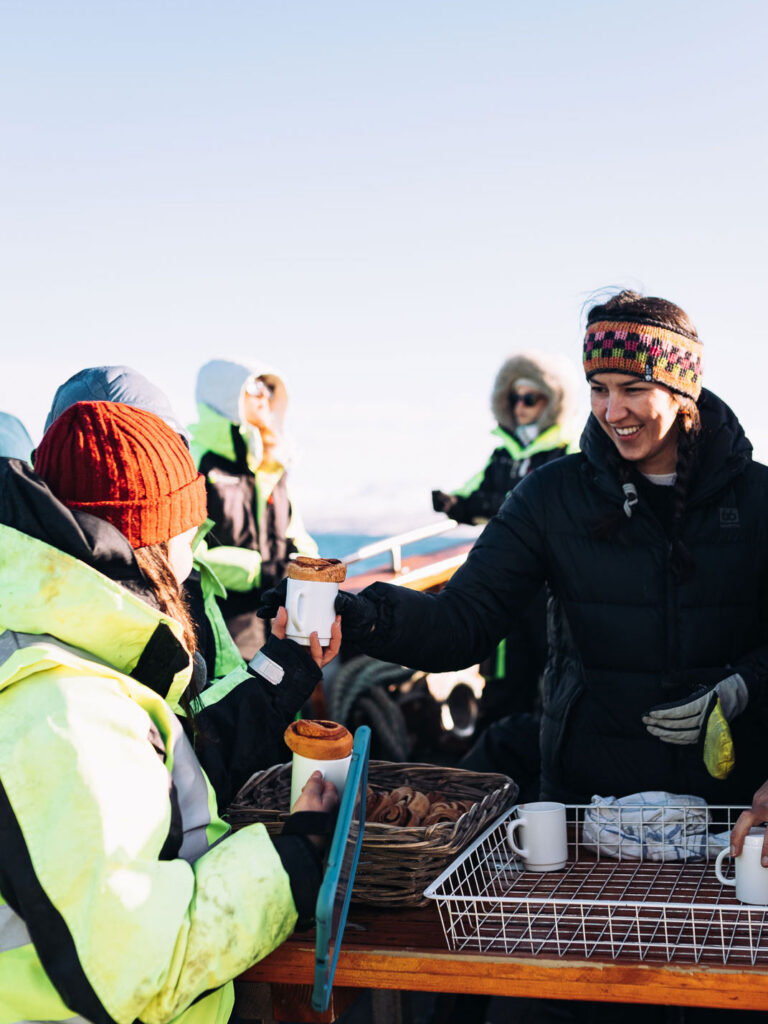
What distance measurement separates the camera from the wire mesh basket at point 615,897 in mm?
1612

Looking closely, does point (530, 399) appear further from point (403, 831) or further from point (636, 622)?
point (403, 831)

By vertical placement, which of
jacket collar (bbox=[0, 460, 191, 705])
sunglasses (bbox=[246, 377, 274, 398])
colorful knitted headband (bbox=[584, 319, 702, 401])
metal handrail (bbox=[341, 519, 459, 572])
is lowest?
metal handrail (bbox=[341, 519, 459, 572])

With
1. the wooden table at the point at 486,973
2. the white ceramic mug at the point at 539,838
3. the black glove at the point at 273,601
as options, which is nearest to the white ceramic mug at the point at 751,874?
the wooden table at the point at 486,973

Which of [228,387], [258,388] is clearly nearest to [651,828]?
[228,387]

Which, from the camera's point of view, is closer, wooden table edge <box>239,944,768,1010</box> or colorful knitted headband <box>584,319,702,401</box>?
wooden table edge <box>239,944,768,1010</box>

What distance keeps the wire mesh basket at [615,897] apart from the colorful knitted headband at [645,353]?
88 cm

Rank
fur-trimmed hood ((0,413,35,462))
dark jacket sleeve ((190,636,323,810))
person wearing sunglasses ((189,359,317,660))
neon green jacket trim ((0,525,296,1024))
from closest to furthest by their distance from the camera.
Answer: neon green jacket trim ((0,525,296,1024)) < dark jacket sleeve ((190,636,323,810)) < fur-trimmed hood ((0,413,35,462)) < person wearing sunglasses ((189,359,317,660))

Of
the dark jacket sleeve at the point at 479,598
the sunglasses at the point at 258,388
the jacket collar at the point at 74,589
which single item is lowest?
the dark jacket sleeve at the point at 479,598

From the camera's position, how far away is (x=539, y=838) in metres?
1.93

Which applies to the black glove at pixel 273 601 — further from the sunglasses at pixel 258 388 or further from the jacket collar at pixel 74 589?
the sunglasses at pixel 258 388

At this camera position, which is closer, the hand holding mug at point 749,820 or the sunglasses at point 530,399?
the hand holding mug at point 749,820

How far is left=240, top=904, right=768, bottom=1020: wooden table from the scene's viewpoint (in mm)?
1527

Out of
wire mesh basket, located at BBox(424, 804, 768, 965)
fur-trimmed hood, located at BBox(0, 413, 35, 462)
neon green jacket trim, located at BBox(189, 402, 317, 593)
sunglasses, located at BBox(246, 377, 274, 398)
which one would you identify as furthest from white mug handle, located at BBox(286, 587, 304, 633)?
sunglasses, located at BBox(246, 377, 274, 398)

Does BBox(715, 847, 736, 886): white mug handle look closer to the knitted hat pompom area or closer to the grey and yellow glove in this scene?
the grey and yellow glove
